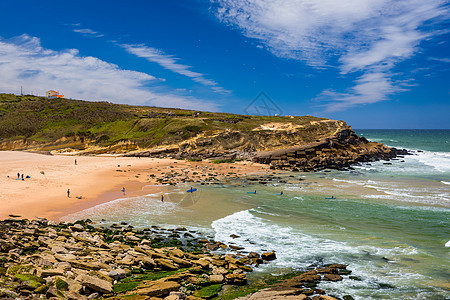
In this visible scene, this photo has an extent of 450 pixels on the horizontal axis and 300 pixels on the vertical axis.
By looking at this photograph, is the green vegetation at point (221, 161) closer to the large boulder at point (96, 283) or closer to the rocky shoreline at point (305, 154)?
the rocky shoreline at point (305, 154)

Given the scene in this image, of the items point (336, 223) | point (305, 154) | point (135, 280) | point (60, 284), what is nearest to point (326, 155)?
point (305, 154)

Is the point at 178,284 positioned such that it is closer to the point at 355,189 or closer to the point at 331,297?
the point at 331,297

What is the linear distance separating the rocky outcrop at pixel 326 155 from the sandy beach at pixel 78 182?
19.7 ft

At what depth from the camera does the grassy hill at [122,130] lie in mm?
73375

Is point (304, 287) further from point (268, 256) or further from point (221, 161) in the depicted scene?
point (221, 161)

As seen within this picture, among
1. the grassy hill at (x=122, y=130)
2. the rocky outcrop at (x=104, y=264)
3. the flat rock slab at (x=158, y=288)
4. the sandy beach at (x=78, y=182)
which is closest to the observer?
the rocky outcrop at (x=104, y=264)

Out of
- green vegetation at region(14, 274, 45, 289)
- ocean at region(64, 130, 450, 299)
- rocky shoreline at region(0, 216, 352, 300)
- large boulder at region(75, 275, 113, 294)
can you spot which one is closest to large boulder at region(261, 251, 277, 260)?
rocky shoreline at region(0, 216, 352, 300)

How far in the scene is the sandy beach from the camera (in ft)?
83.2

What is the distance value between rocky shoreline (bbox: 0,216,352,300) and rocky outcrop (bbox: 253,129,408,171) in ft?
127

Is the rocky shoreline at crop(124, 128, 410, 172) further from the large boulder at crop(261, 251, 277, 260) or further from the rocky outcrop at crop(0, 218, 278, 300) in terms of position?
the rocky outcrop at crop(0, 218, 278, 300)

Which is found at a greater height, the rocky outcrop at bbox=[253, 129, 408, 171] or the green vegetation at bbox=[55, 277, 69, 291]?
the rocky outcrop at bbox=[253, 129, 408, 171]

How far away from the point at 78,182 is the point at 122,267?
27233mm

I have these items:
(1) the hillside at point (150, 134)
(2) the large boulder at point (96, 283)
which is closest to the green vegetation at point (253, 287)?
(2) the large boulder at point (96, 283)

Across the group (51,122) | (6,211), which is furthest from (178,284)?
(51,122)
